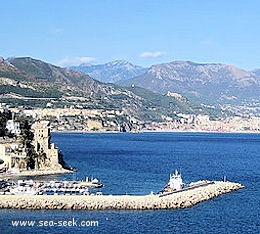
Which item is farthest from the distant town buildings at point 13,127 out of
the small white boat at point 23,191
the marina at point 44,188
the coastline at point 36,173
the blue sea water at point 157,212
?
the small white boat at point 23,191

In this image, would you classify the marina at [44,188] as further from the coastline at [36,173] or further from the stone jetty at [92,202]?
the coastline at [36,173]

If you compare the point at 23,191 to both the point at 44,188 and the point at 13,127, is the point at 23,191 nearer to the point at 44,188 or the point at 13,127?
the point at 44,188

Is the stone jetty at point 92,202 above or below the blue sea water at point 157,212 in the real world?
above

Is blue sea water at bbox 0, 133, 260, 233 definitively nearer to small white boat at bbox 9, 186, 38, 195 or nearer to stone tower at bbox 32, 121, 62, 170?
stone tower at bbox 32, 121, 62, 170

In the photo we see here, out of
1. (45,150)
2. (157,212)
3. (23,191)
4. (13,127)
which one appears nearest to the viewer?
(157,212)

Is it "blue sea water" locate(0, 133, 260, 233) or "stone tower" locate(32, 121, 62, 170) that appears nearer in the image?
"blue sea water" locate(0, 133, 260, 233)

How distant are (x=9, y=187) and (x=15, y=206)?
9.75m

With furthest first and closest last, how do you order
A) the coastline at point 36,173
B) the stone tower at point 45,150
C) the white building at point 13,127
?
the white building at point 13,127
the stone tower at point 45,150
the coastline at point 36,173

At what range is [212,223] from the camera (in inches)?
2437

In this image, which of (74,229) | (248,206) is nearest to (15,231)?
(74,229)

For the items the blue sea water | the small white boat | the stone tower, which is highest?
the stone tower

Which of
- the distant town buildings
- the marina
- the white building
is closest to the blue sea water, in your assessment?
the marina

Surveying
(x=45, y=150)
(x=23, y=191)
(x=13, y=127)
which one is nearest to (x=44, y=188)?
(x=23, y=191)

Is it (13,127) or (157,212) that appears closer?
(157,212)
